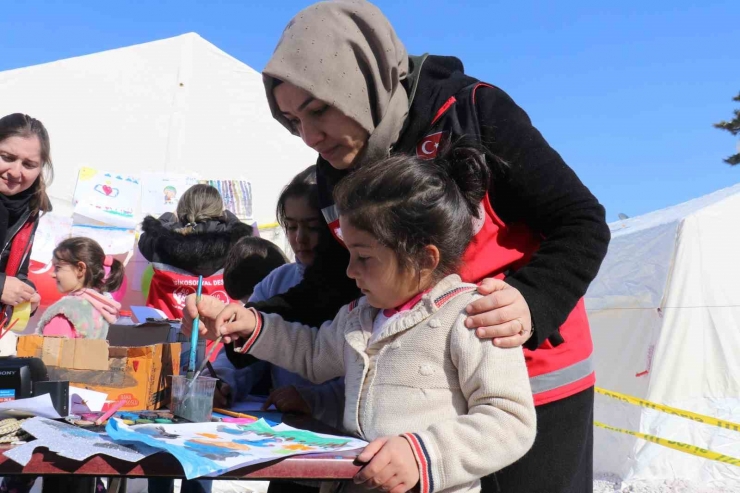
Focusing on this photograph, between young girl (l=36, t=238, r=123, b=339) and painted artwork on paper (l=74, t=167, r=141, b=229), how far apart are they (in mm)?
1479

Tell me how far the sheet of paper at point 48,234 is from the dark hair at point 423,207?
4.54 m

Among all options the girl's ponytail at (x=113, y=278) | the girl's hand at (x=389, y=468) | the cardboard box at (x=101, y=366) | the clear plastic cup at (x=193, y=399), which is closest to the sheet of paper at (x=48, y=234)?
the girl's ponytail at (x=113, y=278)

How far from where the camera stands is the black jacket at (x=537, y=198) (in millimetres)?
1192

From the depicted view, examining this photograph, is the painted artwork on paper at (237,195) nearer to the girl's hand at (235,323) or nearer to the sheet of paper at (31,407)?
the girl's hand at (235,323)

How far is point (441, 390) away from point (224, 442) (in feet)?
1.17

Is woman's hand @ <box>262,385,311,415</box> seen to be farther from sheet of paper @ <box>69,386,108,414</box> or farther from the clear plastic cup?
sheet of paper @ <box>69,386,108,414</box>

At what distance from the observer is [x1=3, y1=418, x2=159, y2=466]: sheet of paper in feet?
2.99

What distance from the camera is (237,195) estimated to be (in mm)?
6066

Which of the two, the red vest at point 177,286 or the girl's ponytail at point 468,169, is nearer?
the girl's ponytail at point 468,169

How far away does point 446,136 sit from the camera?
4.34 feet

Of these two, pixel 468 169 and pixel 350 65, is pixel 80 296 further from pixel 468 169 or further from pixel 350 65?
pixel 468 169

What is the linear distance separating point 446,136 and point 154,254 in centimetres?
317

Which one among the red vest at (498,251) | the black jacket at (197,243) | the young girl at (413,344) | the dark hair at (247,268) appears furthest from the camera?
the black jacket at (197,243)

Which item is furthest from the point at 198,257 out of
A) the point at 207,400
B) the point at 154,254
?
the point at 207,400
